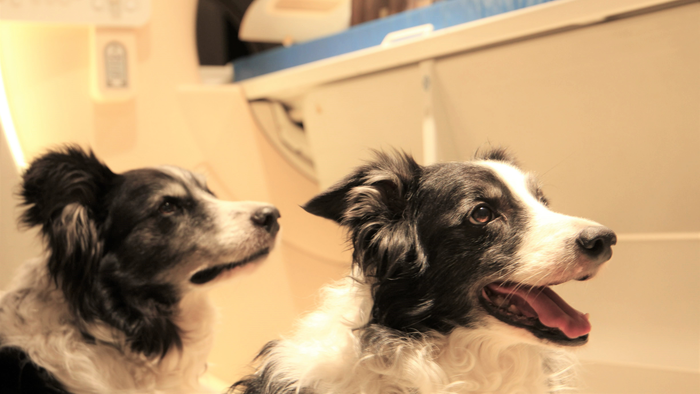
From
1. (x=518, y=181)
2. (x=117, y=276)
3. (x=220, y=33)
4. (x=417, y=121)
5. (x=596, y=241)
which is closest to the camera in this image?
(x=596, y=241)

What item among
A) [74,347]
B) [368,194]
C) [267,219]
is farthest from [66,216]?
[368,194]

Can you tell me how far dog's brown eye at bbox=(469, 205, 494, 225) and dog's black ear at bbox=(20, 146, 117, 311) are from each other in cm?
113

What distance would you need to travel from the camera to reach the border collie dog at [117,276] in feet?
5.55

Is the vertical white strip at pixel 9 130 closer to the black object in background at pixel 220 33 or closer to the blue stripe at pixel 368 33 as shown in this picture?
the black object in background at pixel 220 33

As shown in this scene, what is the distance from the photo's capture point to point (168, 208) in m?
1.90

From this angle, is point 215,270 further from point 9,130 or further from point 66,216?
point 9,130

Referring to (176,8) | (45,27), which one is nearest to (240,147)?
(176,8)

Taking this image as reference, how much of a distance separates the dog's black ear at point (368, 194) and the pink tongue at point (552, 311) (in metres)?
0.29

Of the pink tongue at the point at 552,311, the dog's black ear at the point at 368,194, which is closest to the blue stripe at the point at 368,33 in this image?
the dog's black ear at the point at 368,194

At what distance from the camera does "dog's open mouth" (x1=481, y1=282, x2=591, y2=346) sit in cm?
125

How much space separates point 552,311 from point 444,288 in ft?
0.77

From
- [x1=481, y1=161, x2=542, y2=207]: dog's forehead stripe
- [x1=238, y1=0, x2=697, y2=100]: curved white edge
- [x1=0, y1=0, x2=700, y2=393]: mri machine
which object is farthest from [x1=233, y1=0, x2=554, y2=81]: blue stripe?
[x1=481, y1=161, x2=542, y2=207]: dog's forehead stripe

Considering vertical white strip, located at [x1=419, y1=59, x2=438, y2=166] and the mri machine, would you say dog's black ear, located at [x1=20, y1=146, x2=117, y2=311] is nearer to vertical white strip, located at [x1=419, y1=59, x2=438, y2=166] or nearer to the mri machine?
the mri machine

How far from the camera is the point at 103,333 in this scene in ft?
5.74
